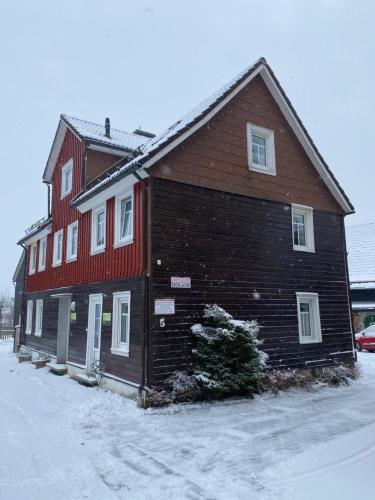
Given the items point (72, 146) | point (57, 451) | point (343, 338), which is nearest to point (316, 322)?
point (343, 338)

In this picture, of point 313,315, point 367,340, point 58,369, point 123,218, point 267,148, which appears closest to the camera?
point 123,218

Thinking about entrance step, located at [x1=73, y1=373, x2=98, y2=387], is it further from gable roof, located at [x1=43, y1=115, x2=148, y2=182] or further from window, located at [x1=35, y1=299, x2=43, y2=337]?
gable roof, located at [x1=43, y1=115, x2=148, y2=182]

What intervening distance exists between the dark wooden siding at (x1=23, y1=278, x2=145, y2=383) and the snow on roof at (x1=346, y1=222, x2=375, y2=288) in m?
19.1

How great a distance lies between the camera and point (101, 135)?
17.4m

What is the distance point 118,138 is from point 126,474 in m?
14.5

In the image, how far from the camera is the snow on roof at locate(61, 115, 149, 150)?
16.4m

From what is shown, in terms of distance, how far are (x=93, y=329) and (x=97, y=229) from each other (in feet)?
10.8

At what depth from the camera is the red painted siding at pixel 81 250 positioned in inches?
444

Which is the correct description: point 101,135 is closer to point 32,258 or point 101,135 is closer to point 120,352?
point 32,258

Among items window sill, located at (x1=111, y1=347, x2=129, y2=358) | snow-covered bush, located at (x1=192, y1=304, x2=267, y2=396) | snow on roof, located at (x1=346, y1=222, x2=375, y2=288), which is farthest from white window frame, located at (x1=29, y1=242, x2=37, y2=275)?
snow on roof, located at (x1=346, y1=222, x2=375, y2=288)

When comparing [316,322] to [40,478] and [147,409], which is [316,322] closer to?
[147,409]

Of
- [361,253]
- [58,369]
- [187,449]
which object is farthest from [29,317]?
[361,253]

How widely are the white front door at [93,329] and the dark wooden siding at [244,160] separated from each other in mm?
5119

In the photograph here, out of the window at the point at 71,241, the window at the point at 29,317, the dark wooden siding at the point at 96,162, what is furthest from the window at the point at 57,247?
the window at the point at 29,317
